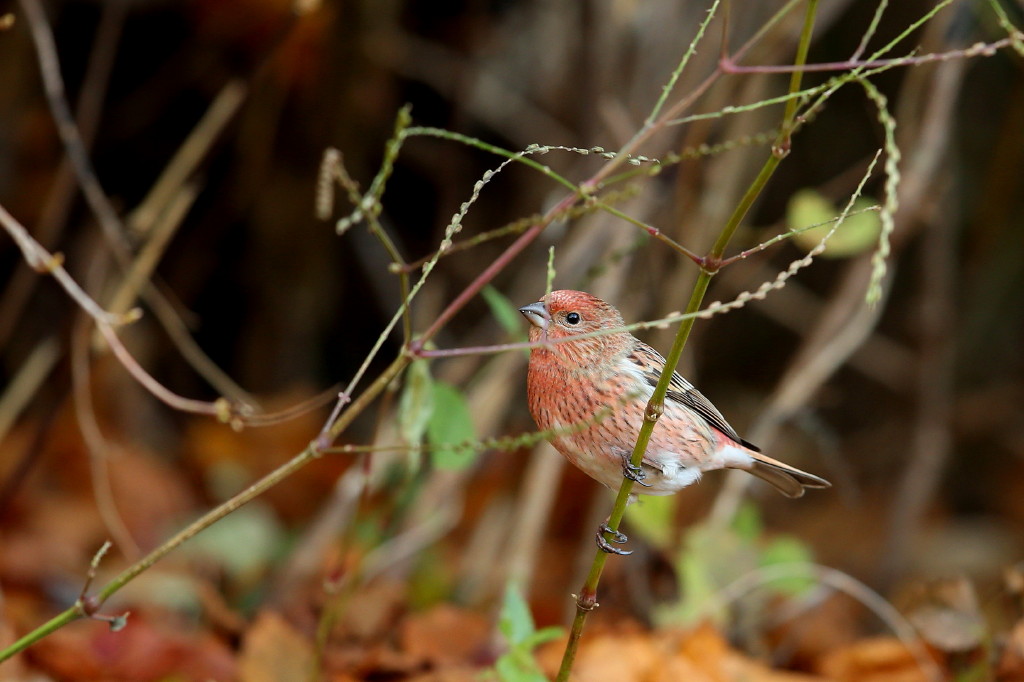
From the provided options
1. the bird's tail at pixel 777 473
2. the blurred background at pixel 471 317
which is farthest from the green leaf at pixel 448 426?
the bird's tail at pixel 777 473

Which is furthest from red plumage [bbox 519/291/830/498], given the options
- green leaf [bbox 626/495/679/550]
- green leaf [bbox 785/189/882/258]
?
green leaf [bbox 626/495/679/550]

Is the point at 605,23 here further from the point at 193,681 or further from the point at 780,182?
the point at 193,681

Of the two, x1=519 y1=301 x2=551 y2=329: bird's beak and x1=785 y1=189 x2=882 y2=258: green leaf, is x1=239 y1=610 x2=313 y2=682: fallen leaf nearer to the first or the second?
x1=519 y1=301 x2=551 y2=329: bird's beak

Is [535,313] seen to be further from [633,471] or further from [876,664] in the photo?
[876,664]

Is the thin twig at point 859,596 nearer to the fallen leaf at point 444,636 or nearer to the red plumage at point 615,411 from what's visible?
the fallen leaf at point 444,636

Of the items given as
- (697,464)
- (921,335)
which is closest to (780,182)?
(921,335)

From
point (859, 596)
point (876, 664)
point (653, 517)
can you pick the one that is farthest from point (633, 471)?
point (876, 664)
